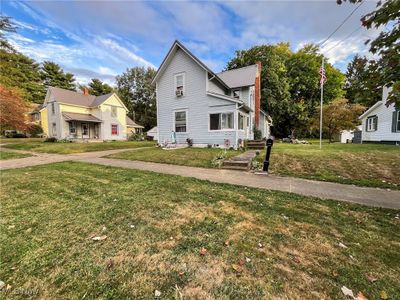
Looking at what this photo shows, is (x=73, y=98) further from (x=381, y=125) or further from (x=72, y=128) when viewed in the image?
(x=381, y=125)

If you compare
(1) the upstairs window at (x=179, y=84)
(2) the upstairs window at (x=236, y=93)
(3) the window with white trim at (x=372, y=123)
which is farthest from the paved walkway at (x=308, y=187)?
(3) the window with white trim at (x=372, y=123)

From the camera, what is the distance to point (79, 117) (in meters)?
26.8

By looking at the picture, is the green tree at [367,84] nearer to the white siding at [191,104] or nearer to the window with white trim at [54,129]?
the white siding at [191,104]

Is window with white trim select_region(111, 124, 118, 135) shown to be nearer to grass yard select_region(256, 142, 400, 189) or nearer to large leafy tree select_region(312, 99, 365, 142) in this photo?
grass yard select_region(256, 142, 400, 189)

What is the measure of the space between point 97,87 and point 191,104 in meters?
43.6

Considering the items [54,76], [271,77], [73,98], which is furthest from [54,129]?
[271,77]

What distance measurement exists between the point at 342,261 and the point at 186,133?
1374 centimetres

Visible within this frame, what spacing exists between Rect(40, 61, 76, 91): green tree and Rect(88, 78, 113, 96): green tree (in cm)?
499

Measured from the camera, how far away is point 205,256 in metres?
2.55

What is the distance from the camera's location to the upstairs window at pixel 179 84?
15.3 m

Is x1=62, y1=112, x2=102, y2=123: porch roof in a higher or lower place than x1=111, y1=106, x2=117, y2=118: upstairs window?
lower

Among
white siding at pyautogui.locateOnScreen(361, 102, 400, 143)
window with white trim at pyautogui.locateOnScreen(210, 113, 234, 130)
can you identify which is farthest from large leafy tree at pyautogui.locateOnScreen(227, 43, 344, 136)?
window with white trim at pyautogui.locateOnScreen(210, 113, 234, 130)

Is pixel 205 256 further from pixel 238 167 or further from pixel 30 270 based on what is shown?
pixel 238 167

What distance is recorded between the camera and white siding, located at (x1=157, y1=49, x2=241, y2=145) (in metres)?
14.2
